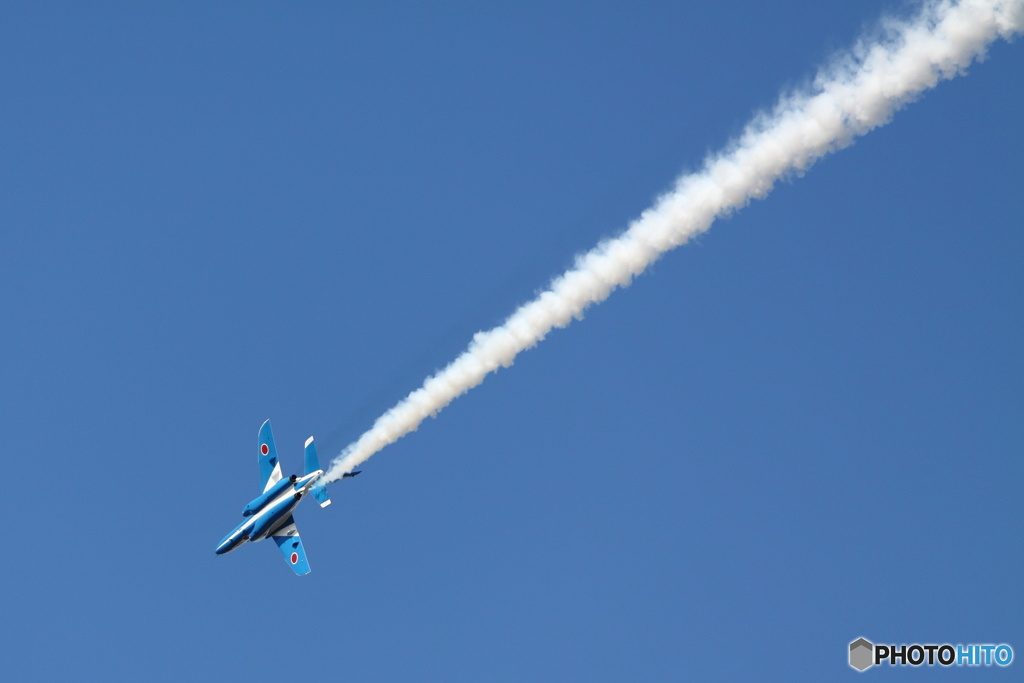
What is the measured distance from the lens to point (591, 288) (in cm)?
3559

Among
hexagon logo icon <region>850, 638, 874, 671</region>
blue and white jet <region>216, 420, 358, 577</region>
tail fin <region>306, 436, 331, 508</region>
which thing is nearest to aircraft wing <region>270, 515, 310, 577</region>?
blue and white jet <region>216, 420, 358, 577</region>

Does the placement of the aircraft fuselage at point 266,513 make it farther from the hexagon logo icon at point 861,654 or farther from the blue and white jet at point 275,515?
the hexagon logo icon at point 861,654

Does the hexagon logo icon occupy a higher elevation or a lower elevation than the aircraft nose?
lower

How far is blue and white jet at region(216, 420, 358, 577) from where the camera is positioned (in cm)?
4281

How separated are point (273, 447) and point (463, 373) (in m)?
11.1

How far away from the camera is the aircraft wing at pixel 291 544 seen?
4356 cm

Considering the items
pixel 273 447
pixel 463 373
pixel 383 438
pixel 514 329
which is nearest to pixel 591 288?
pixel 514 329

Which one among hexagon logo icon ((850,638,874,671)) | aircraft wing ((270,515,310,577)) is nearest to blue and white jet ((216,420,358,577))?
aircraft wing ((270,515,310,577))

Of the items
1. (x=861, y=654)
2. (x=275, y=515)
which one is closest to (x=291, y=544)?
(x=275, y=515)

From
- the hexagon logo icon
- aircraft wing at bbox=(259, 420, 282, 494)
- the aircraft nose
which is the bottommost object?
the hexagon logo icon

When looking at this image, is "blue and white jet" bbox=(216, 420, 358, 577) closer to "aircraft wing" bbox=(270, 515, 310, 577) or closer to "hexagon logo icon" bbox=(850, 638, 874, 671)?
"aircraft wing" bbox=(270, 515, 310, 577)

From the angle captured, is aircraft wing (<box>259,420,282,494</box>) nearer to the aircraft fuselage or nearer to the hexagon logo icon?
the aircraft fuselage

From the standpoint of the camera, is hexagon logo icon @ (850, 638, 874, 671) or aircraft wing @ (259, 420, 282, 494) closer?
hexagon logo icon @ (850, 638, 874, 671)

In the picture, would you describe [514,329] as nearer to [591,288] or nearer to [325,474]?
[591,288]
